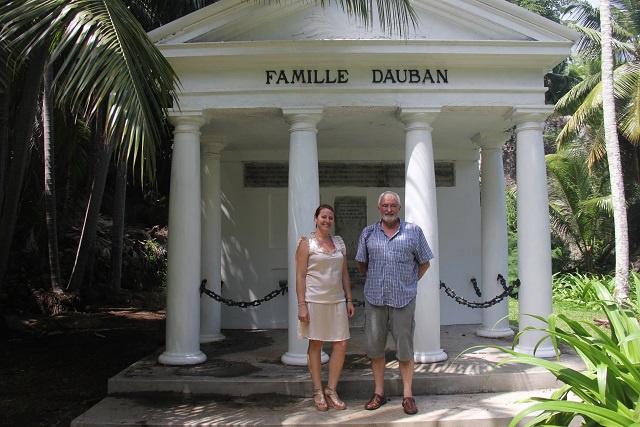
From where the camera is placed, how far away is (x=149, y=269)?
18.5 metres

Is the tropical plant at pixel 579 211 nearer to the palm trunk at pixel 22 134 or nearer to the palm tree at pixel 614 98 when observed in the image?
the palm tree at pixel 614 98

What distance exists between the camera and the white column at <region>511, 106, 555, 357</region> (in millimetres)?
7250

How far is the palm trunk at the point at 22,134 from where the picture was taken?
8.11 metres

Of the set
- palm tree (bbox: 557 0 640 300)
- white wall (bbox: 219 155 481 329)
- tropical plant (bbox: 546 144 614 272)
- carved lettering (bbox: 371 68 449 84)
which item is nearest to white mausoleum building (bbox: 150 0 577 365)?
carved lettering (bbox: 371 68 449 84)

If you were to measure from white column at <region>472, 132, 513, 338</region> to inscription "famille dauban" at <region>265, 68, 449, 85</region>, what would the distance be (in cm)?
213

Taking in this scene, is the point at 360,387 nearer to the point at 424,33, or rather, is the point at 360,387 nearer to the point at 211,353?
the point at 211,353

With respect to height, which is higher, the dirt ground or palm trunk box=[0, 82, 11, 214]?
palm trunk box=[0, 82, 11, 214]

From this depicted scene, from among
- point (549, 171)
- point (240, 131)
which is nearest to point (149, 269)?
point (240, 131)

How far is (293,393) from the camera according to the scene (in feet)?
20.6

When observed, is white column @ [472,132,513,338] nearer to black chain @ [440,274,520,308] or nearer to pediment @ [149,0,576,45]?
black chain @ [440,274,520,308]

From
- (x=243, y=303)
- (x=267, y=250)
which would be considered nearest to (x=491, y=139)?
(x=267, y=250)

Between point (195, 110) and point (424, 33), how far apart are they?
3091 mm

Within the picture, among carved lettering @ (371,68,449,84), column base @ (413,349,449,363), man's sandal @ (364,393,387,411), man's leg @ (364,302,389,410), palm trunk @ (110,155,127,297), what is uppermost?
carved lettering @ (371,68,449,84)

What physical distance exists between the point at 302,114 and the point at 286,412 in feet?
11.6
